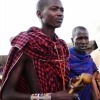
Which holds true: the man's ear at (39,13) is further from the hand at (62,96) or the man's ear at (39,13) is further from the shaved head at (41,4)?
the hand at (62,96)

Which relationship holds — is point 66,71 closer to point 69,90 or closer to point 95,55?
point 69,90

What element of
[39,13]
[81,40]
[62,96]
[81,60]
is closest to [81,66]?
[81,60]

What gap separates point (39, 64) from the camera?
1.57 metres

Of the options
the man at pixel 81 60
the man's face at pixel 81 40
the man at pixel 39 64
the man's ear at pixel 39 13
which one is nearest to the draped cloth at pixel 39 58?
the man at pixel 39 64

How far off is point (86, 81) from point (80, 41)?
1.29 metres

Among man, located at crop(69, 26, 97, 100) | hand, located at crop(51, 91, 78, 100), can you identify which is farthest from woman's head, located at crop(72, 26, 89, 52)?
hand, located at crop(51, 91, 78, 100)

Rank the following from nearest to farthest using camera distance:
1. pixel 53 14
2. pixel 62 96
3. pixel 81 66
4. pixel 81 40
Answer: pixel 62 96 < pixel 53 14 < pixel 81 66 < pixel 81 40

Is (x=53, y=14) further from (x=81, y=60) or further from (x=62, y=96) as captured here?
(x=81, y=60)

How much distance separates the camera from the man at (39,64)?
1.51m

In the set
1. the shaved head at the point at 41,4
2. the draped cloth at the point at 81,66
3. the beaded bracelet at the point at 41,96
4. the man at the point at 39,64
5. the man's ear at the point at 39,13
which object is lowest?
the draped cloth at the point at 81,66

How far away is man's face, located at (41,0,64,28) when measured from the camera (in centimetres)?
164

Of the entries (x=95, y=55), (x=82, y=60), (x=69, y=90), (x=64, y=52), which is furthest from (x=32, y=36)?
(x=95, y=55)

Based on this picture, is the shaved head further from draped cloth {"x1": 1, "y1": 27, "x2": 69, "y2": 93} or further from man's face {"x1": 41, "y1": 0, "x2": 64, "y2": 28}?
draped cloth {"x1": 1, "y1": 27, "x2": 69, "y2": 93}

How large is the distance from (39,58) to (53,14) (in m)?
0.31
